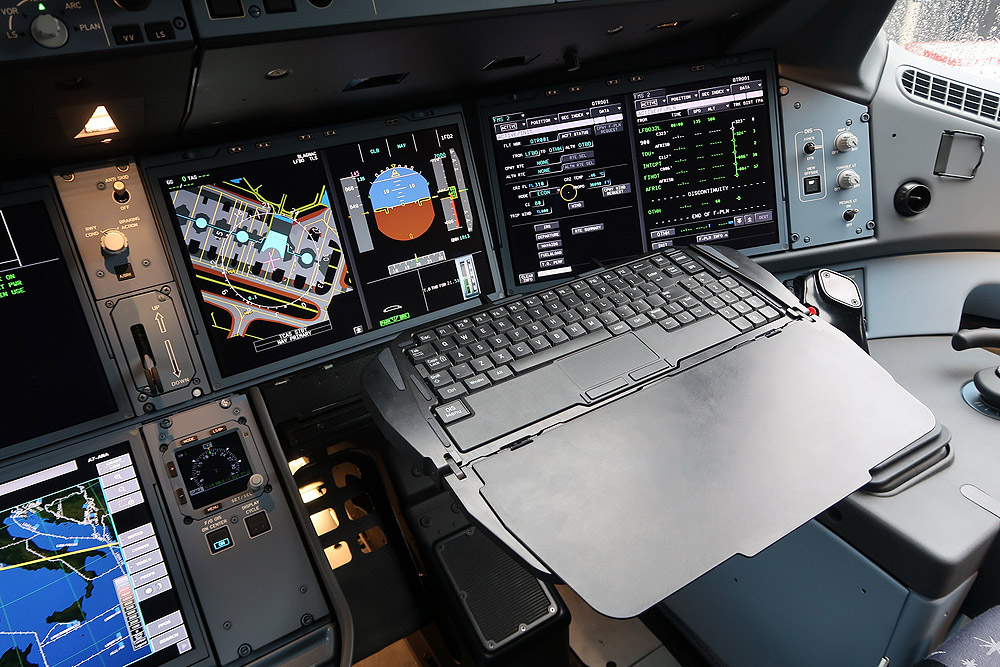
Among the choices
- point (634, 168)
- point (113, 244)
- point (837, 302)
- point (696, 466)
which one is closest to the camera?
point (696, 466)

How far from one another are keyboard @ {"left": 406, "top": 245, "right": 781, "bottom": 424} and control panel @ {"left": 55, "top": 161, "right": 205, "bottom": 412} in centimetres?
46

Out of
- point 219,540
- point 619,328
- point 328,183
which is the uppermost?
point 328,183

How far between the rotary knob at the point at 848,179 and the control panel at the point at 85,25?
4.99 feet

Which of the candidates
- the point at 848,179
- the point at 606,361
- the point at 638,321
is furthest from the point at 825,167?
the point at 606,361

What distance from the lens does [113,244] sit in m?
1.09

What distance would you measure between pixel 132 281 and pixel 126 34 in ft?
1.84

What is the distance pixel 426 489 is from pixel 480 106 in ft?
2.86

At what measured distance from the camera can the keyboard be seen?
1034 mm

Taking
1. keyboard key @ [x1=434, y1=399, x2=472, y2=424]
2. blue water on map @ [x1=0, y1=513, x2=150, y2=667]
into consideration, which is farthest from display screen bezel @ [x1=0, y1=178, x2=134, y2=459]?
keyboard key @ [x1=434, y1=399, x2=472, y2=424]

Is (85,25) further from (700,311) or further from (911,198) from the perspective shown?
(911,198)

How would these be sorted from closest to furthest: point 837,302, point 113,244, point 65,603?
point 65,603
point 113,244
point 837,302

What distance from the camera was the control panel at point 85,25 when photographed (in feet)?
2.11

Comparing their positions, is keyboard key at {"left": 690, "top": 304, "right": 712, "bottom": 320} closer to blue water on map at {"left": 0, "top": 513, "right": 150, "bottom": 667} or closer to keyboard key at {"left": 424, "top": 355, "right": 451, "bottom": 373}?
keyboard key at {"left": 424, "top": 355, "right": 451, "bottom": 373}

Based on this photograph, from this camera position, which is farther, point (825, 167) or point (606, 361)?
point (825, 167)
